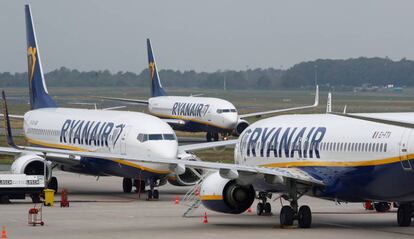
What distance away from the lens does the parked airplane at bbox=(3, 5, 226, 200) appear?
42.8 metres

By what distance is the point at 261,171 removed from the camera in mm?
30922

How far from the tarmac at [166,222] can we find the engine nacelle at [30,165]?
5.96ft

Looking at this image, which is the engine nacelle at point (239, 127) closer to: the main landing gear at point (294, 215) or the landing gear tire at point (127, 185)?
the landing gear tire at point (127, 185)

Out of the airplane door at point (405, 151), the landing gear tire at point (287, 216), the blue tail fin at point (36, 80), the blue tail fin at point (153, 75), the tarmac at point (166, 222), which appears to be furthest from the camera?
the blue tail fin at point (153, 75)

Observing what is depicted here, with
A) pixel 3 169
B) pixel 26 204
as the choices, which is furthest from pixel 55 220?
pixel 3 169

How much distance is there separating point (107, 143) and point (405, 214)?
16.3 m

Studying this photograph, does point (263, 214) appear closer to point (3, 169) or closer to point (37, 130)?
point (37, 130)

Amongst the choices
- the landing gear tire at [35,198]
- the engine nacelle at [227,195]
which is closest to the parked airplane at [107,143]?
the landing gear tire at [35,198]

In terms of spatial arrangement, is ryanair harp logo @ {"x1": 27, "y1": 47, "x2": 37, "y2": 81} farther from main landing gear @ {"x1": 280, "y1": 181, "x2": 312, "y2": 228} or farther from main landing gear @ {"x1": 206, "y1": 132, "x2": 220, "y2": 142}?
main landing gear @ {"x1": 206, "y1": 132, "x2": 220, "y2": 142}

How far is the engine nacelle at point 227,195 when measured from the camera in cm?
3294

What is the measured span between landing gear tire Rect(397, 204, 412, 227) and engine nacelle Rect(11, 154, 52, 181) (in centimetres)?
1715

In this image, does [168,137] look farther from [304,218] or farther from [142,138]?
[304,218]

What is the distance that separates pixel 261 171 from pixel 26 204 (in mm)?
12962

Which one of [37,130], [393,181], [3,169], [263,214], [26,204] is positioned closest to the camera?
[393,181]
